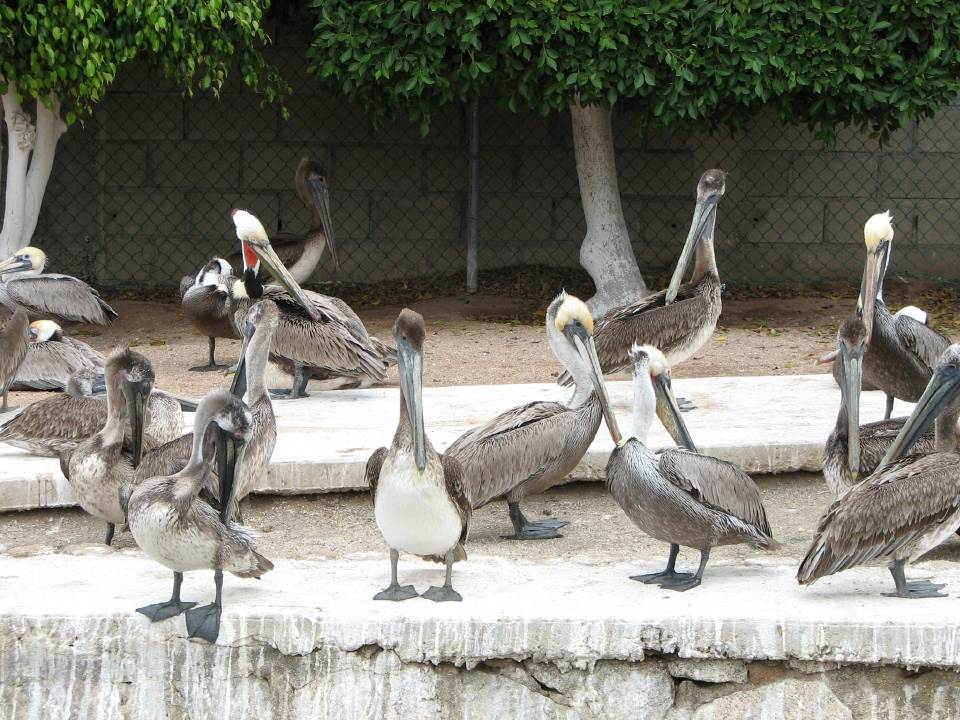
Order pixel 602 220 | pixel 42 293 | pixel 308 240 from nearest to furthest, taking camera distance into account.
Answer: pixel 42 293 < pixel 308 240 < pixel 602 220

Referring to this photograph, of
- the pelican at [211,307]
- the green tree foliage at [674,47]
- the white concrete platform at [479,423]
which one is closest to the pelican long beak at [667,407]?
the white concrete platform at [479,423]

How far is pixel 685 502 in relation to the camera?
380 centimetres

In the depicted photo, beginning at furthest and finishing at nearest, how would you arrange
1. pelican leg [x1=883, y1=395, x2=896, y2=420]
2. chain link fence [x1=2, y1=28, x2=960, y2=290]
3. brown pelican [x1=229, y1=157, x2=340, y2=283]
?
1. chain link fence [x1=2, y1=28, x2=960, y2=290]
2. brown pelican [x1=229, y1=157, x2=340, y2=283]
3. pelican leg [x1=883, y1=395, x2=896, y2=420]

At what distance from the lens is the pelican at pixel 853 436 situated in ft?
13.5

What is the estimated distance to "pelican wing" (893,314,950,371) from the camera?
17.9 feet

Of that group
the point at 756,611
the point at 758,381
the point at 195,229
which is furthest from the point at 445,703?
the point at 195,229

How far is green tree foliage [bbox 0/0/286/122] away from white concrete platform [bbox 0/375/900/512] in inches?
112

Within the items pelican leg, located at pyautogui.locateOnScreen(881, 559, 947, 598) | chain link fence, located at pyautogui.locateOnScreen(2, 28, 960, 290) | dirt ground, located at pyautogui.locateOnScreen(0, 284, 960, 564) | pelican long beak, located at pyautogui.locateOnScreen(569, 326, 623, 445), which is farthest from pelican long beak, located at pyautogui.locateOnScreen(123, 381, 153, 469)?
chain link fence, located at pyautogui.locateOnScreen(2, 28, 960, 290)

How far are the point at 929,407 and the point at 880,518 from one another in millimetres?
637

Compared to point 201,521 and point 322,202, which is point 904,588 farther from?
point 322,202

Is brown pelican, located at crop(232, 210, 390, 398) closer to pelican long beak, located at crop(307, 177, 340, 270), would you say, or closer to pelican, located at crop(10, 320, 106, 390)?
pelican, located at crop(10, 320, 106, 390)

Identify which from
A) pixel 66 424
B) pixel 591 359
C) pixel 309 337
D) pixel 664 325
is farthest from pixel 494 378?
pixel 66 424

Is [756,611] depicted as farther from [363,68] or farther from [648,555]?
[363,68]

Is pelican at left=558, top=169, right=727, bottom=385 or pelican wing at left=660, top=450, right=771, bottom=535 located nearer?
pelican wing at left=660, top=450, right=771, bottom=535
